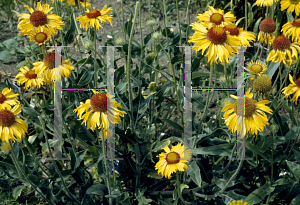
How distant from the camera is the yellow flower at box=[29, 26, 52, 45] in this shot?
1.78 meters

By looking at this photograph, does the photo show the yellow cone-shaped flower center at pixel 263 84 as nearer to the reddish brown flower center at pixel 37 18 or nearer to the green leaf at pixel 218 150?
the green leaf at pixel 218 150

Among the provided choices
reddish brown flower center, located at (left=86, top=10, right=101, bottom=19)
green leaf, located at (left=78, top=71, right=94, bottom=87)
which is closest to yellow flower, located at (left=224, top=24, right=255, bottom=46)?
reddish brown flower center, located at (left=86, top=10, right=101, bottom=19)

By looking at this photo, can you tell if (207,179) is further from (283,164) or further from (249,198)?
(283,164)

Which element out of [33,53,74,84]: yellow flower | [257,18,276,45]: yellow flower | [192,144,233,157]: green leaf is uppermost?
[257,18,276,45]: yellow flower

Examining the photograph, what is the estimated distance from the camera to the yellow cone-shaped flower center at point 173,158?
1.62 meters

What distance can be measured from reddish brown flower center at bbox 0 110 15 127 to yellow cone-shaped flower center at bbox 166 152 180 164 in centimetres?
83

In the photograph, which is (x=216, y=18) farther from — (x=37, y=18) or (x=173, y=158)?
(x=37, y=18)

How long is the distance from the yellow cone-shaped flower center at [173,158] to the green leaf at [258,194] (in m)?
0.51

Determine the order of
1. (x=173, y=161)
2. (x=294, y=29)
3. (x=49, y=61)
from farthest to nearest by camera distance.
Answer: (x=294, y=29), (x=49, y=61), (x=173, y=161)

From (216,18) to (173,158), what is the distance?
0.84 m

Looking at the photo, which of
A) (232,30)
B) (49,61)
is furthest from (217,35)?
(49,61)

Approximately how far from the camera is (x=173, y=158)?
1.62 m

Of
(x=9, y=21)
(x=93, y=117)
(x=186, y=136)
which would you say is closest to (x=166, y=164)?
(x=186, y=136)

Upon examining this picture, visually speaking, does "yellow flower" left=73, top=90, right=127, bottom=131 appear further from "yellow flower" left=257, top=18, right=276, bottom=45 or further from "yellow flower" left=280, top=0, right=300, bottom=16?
"yellow flower" left=280, top=0, right=300, bottom=16
